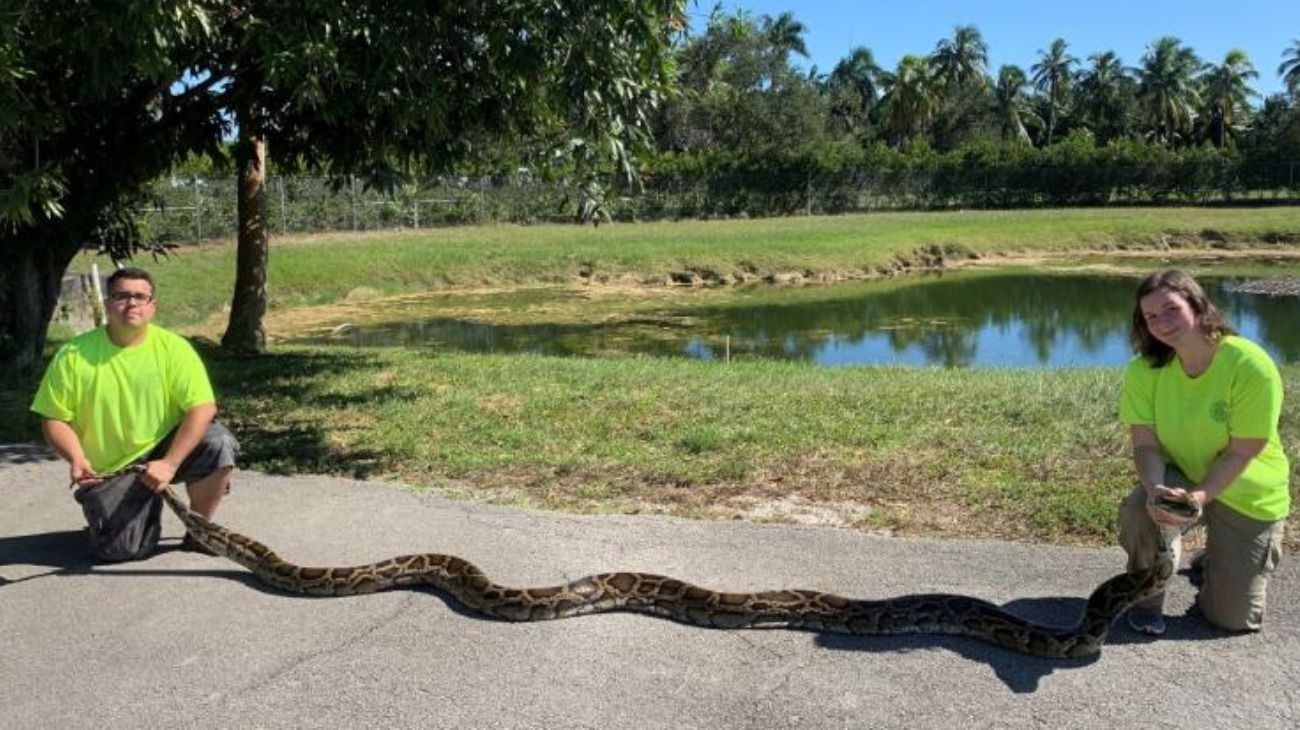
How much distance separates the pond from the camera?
2191 cm

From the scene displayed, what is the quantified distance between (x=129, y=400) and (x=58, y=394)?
36cm

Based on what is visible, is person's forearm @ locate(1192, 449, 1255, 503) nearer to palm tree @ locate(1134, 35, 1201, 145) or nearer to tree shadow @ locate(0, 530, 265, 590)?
tree shadow @ locate(0, 530, 265, 590)

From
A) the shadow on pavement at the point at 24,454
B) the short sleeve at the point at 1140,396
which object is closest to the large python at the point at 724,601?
the short sleeve at the point at 1140,396

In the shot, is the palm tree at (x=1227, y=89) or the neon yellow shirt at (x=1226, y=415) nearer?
the neon yellow shirt at (x=1226, y=415)

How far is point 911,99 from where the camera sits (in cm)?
8762

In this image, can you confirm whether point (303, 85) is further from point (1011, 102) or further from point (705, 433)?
point (1011, 102)

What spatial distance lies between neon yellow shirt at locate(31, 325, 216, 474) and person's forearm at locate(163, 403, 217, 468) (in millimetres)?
49

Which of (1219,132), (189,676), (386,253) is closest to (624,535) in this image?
(189,676)

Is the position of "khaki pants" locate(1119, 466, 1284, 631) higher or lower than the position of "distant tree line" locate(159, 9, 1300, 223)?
lower

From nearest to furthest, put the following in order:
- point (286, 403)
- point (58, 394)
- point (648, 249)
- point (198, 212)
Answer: point (58, 394), point (286, 403), point (198, 212), point (648, 249)

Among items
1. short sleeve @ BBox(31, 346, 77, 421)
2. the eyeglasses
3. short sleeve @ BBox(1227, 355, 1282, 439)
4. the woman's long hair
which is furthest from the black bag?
short sleeve @ BBox(1227, 355, 1282, 439)

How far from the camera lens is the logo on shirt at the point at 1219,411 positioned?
5129 millimetres

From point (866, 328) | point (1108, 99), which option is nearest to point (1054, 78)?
point (1108, 99)

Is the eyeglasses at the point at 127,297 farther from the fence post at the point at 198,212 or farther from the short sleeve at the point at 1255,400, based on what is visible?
the fence post at the point at 198,212
